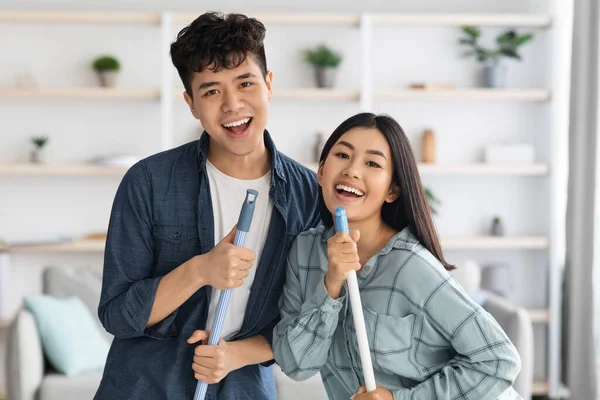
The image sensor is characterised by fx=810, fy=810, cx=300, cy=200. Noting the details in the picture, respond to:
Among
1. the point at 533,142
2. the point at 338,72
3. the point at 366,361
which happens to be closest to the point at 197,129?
the point at 338,72

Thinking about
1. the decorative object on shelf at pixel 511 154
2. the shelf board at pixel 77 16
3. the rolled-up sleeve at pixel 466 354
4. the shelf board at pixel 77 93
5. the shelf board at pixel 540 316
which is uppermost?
the shelf board at pixel 77 16

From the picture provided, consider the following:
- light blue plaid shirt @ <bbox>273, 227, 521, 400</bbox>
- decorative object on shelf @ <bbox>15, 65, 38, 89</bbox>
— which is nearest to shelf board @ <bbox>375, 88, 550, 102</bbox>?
decorative object on shelf @ <bbox>15, 65, 38, 89</bbox>

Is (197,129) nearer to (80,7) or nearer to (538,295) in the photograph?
(80,7)

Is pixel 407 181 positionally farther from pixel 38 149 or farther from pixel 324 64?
pixel 38 149

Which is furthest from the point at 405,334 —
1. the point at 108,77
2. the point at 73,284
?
the point at 108,77

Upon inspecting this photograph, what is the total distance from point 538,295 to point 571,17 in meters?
1.96

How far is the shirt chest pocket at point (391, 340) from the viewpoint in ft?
5.50

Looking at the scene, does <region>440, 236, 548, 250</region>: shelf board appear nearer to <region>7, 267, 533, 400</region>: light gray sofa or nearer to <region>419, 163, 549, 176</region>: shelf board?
<region>419, 163, 549, 176</region>: shelf board

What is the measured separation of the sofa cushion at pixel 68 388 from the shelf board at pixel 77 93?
6.65 feet

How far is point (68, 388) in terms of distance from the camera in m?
3.88

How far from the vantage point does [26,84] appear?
212 inches

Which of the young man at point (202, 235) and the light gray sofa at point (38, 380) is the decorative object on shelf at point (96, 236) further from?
the young man at point (202, 235)

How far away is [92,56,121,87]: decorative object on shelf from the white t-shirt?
3.67 metres

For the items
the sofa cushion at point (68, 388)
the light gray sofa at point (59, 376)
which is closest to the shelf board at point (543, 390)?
the light gray sofa at point (59, 376)
